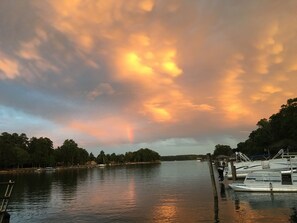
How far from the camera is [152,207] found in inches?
1801

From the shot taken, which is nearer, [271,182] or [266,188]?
[271,182]

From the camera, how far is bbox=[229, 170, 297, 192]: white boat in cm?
4925

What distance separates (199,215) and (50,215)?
1720 centimetres

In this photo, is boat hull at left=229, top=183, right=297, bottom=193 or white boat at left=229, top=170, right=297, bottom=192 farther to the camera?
white boat at left=229, top=170, right=297, bottom=192

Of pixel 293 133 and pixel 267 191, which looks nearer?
pixel 267 191

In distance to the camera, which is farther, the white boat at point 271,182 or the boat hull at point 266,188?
the white boat at point 271,182

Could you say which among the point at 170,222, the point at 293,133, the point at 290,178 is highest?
the point at 293,133

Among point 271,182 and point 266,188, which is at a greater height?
point 271,182

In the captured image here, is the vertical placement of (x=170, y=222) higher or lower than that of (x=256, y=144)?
lower

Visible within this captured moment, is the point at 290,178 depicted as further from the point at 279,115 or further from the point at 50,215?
the point at 279,115

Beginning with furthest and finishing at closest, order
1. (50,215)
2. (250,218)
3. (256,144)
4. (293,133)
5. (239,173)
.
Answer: (256,144) < (293,133) < (239,173) < (50,215) < (250,218)

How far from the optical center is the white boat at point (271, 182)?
49250 mm

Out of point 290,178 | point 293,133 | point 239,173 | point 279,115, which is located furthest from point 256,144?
point 290,178

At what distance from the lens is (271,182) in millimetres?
50469
